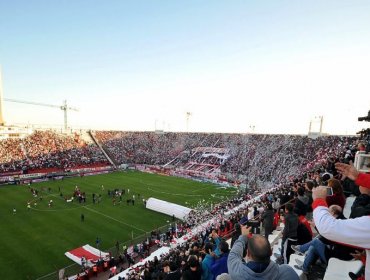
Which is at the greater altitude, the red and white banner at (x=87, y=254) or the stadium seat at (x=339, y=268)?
the stadium seat at (x=339, y=268)

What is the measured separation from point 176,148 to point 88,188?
28.2 metres

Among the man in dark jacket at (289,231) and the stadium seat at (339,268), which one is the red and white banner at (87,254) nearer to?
the man in dark jacket at (289,231)

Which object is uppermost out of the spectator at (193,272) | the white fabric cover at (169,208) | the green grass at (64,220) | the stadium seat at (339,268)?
the stadium seat at (339,268)

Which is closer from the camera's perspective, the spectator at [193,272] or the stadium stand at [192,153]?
the spectator at [193,272]

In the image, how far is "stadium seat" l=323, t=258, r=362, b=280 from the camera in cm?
425

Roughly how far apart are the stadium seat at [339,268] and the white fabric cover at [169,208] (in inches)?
781

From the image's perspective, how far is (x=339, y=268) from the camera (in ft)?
14.8

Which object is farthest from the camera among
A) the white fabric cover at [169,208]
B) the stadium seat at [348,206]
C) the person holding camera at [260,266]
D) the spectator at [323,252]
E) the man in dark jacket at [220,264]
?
the white fabric cover at [169,208]

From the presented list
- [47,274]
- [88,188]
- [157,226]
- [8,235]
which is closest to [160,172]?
[88,188]

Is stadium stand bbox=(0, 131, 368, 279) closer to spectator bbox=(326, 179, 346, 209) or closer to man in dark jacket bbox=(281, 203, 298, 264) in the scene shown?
man in dark jacket bbox=(281, 203, 298, 264)

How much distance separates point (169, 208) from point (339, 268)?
21598 mm

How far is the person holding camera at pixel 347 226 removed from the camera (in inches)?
85.9

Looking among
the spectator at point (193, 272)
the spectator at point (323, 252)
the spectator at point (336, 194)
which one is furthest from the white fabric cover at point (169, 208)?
the spectator at point (336, 194)

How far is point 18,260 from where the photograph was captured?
651 inches
